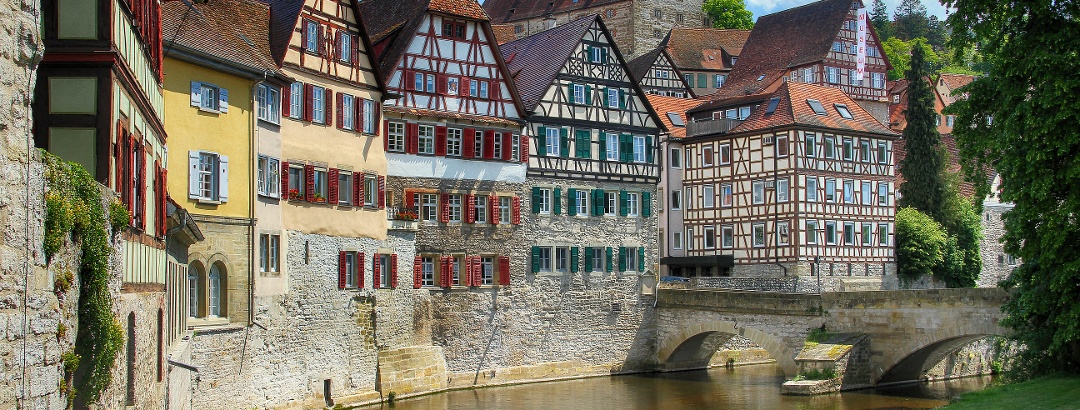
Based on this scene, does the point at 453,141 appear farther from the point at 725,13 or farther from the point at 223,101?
the point at 725,13

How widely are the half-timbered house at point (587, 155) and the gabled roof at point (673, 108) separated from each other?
7.46 m

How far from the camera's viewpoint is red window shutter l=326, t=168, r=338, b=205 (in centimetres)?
3131

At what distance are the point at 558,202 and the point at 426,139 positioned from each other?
6.10m

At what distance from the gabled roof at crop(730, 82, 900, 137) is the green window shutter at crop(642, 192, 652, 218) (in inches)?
289

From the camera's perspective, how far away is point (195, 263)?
2512cm

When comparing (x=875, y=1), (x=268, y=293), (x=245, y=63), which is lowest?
(x=268, y=293)

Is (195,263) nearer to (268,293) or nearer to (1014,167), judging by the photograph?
(268,293)

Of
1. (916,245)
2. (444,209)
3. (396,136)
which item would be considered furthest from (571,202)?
(916,245)

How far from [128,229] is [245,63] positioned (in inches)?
465

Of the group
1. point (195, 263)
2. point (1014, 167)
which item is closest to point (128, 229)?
point (195, 263)

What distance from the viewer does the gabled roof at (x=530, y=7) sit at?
90.1 m

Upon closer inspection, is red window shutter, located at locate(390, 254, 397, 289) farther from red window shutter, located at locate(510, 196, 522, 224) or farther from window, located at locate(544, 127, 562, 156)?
window, located at locate(544, 127, 562, 156)

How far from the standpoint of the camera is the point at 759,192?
49031 millimetres

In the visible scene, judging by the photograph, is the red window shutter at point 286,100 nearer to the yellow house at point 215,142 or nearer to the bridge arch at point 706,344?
the yellow house at point 215,142
